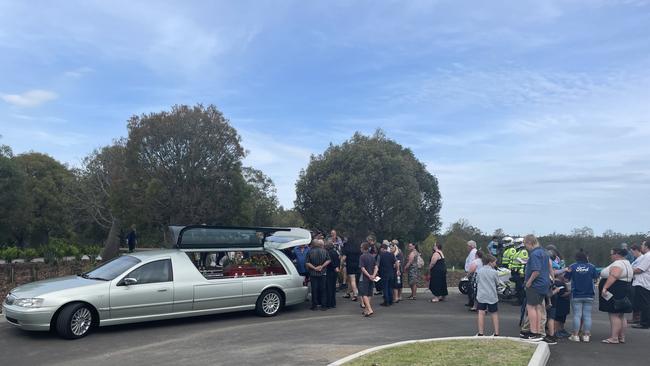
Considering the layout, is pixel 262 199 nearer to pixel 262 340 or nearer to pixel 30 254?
pixel 30 254

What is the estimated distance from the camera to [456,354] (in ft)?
26.2

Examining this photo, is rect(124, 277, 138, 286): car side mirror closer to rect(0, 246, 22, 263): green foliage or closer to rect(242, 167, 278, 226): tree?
rect(0, 246, 22, 263): green foliage

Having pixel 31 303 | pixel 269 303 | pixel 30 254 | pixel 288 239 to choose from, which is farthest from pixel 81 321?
pixel 30 254

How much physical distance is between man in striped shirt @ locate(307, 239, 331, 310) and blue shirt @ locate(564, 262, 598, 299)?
17.7 ft

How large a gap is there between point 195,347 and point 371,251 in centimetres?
559

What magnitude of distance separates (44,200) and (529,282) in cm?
4543

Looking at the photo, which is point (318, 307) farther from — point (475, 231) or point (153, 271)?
point (475, 231)

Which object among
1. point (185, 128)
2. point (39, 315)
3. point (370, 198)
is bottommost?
point (39, 315)

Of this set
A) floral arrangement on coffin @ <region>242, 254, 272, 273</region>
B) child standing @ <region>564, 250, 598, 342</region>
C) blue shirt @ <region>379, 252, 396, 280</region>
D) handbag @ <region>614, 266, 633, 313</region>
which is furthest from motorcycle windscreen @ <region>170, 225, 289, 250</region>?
handbag @ <region>614, 266, 633, 313</region>

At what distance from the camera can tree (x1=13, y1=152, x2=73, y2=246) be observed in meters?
44.5

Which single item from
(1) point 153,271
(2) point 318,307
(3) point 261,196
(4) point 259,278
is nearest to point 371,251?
(2) point 318,307

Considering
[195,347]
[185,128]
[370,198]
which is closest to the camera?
[195,347]

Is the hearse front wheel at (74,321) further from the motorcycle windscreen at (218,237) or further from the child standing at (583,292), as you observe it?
the child standing at (583,292)

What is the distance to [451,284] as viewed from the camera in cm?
1961
